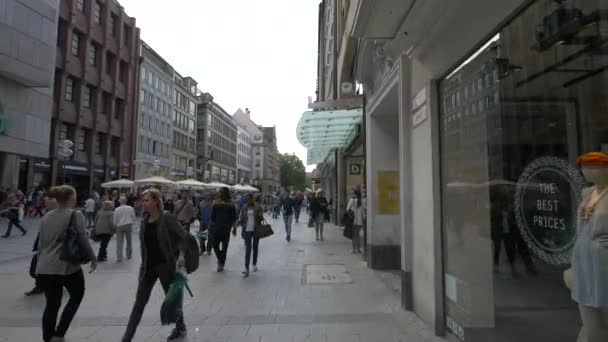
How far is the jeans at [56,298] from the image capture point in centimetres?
453

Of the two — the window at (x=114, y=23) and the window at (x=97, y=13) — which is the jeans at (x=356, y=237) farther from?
the window at (x=114, y=23)

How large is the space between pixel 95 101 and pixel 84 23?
6980mm

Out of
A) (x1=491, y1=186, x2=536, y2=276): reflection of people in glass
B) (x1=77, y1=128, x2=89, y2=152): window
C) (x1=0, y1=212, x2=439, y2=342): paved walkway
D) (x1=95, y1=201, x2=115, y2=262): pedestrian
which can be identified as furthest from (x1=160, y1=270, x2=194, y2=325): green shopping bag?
(x1=77, y1=128, x2=89, y2=152): window

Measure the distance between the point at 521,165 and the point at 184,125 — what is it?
68133 mm

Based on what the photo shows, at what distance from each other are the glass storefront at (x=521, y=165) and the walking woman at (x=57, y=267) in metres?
4.23

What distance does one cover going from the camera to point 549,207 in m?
3.21

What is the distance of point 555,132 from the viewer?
3.25 m

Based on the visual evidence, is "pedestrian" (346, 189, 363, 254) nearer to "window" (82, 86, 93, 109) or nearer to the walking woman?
the walking woman

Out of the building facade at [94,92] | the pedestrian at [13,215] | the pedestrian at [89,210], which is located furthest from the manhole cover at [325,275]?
the building facade at [94,92]

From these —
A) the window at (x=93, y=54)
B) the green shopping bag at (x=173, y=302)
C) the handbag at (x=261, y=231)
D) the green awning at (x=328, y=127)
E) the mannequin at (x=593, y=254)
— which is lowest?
the green shopping bag at (x=173, y=302)

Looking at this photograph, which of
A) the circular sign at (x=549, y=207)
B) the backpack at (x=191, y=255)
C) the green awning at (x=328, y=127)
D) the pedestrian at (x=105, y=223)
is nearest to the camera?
the circular sign at (x=549, y=207)

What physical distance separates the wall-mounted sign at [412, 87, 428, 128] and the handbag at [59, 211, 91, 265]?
4433mm

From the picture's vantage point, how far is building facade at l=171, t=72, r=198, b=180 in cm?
6406

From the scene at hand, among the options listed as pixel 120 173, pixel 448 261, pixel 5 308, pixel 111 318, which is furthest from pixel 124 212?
pixel 120 173
